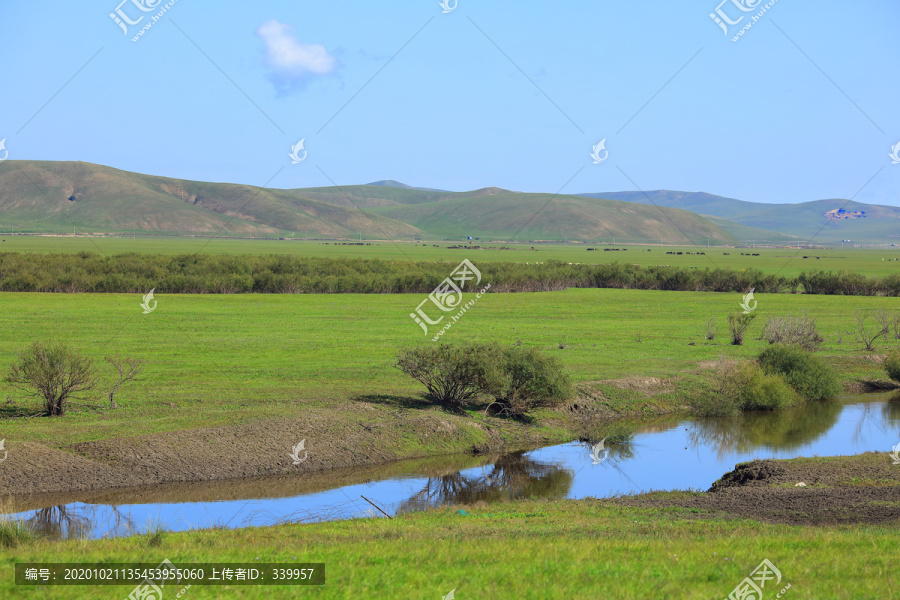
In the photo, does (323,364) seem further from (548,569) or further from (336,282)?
(336,282)

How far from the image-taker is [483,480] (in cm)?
2197

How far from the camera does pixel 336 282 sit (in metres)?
76.5

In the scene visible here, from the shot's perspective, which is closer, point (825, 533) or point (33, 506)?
point (825, 533)

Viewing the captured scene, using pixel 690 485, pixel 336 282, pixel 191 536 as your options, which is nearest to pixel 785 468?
pixel 690 485

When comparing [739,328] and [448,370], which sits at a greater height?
[448,370]

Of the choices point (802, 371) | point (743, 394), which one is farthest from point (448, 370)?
point (802, 371)

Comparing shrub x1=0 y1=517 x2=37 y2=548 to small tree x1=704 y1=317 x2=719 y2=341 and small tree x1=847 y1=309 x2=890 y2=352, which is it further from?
small tree x1=847 y1=309 x2=890 y2=352

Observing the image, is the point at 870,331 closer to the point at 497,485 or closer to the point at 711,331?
the point at 711,331

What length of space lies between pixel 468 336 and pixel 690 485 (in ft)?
71.6

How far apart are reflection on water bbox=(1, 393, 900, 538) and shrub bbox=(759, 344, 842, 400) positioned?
2.34m

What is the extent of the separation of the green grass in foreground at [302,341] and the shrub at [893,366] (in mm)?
887

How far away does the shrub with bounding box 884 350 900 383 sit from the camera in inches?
1459

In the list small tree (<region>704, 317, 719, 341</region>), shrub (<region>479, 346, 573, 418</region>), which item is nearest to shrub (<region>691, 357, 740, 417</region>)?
shrub (<region>479, 346, 573, 418</region>)

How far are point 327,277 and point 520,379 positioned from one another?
2057 inches
